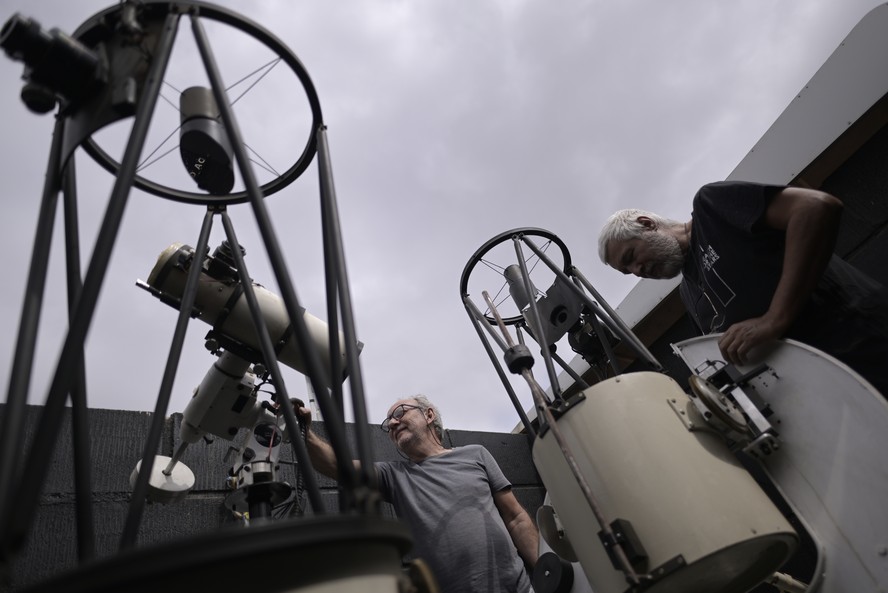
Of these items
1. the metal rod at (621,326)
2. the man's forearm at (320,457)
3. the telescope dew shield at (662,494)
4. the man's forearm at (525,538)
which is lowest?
the telescope dew shield at (662,494)

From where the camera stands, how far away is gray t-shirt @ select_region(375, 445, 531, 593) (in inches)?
Answer: 70.1

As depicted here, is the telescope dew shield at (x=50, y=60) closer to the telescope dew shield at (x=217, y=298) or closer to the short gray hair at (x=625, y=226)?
the telescope dew shield at (x=217, y=298)

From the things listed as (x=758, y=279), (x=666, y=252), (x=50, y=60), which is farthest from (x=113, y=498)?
(x=758, y=279)

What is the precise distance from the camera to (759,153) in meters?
2.57

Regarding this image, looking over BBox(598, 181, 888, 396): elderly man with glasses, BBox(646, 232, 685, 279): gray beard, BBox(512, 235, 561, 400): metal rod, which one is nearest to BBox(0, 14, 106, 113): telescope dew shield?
BBox(512, 235, 561, 400): metal rod

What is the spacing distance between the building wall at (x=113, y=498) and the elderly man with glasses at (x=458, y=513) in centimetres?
34

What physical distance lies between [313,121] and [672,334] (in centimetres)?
261

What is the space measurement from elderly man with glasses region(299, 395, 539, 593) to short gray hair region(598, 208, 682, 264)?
996 millimetres

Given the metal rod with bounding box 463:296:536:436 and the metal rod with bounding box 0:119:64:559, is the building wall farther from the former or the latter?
the metal rod with bounding box 0:119:64:559

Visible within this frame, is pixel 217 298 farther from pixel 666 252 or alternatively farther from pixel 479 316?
pixel 666 252

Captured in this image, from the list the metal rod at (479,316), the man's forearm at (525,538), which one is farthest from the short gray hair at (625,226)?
the man's forearm at (525,538)

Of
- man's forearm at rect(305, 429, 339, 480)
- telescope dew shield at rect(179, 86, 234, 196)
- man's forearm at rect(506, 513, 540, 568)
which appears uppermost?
telescope dew shield at rect(179, 86, 234, 196)

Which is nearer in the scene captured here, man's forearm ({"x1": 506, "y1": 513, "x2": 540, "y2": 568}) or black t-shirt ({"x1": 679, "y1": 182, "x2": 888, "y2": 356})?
black t-shirt ({"x1": 679, "y1": 182, "x2": 888, "y2": 356})

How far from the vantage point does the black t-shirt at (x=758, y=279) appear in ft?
4.42
